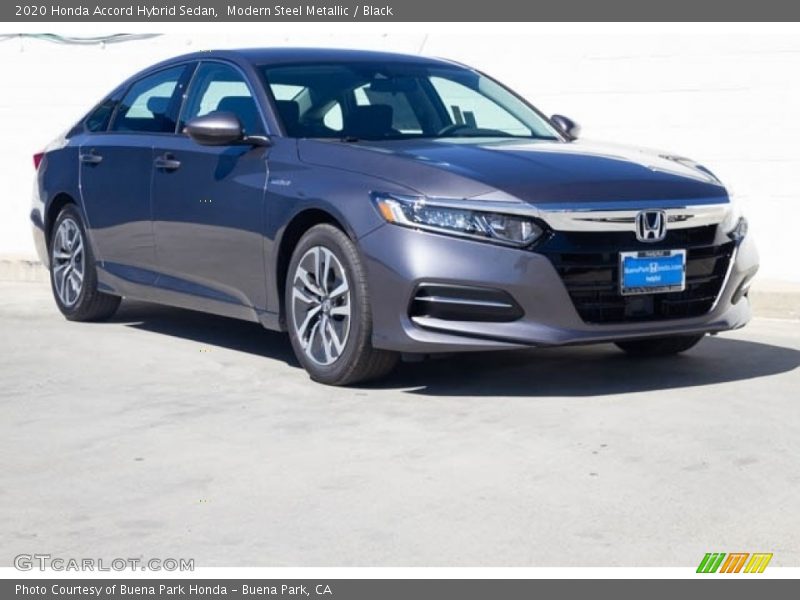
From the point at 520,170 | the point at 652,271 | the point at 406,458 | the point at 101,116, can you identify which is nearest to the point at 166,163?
the point at 101,116

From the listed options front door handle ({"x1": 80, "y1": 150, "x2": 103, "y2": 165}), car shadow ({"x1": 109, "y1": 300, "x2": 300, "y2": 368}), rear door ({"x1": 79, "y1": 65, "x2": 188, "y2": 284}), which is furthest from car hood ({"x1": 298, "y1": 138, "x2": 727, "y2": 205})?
front door handle ({"x1": 80, "y1": 150, "x2": 103, "y2": 165})

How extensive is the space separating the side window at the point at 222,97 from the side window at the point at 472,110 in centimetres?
99

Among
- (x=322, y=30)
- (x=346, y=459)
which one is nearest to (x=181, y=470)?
(x=346, y=459)

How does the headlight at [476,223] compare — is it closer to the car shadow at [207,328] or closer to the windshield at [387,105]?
the windshield at [387,105]

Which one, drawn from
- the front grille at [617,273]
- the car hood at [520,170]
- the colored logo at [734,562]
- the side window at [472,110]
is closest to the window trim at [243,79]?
the car hood at [520,170]

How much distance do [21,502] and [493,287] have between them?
2.33 metres

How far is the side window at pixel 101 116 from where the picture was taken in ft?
32.1

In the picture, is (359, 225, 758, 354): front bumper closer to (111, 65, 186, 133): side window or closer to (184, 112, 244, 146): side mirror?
(184, 112, 244, 146): side mirror

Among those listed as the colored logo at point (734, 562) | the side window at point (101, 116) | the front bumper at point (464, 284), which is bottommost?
the colored logo at point (734, 562)

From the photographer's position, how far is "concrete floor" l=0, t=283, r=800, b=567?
4.96m

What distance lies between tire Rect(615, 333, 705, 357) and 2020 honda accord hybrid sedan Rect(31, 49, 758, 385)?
14 mm

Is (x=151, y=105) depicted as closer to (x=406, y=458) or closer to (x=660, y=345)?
(x=660, y=345)

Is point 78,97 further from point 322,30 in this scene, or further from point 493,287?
point 493,287

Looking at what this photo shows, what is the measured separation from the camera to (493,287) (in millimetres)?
6969
